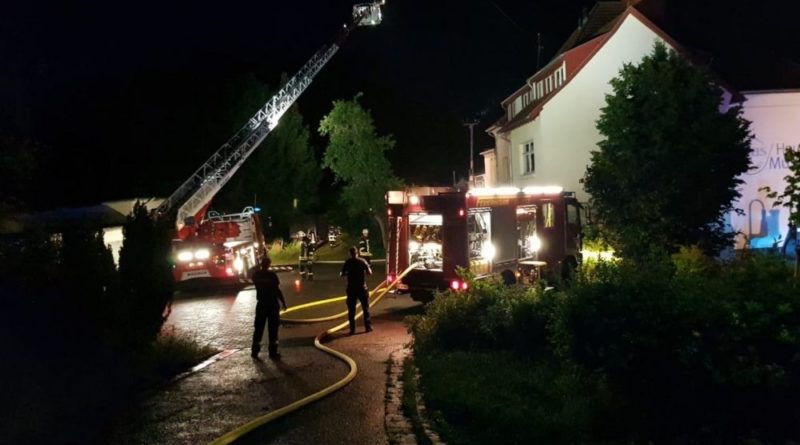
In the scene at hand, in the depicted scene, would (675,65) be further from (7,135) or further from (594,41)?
(7,135)

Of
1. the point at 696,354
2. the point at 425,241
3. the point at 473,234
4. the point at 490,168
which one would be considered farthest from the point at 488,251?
the point at 490,168

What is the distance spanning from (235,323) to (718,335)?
36.0 feet

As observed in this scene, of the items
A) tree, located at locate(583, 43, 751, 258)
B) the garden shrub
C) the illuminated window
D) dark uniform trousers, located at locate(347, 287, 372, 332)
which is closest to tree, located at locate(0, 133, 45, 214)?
dark uniform trousers, located at locate(347, 287, 372, 332)

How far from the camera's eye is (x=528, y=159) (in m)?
32.3

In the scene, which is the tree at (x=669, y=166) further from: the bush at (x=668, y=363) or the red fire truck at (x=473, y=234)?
the bush at (x=668, y=363)

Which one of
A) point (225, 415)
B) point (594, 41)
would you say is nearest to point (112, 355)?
point (225, 415)

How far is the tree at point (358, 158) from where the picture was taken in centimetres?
4041

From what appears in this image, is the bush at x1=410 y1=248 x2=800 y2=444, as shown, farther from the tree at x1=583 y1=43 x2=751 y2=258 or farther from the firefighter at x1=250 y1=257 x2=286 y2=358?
the tree at x1=583 y1=43 x2=751 y2=258

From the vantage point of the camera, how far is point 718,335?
→ 22.8 ft

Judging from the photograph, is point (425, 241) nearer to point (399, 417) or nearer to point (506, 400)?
point (506, 400)

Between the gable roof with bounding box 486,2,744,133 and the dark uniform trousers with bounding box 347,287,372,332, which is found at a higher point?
the gable roof with bounding box 486,2,744,133

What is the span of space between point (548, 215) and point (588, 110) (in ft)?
34.3

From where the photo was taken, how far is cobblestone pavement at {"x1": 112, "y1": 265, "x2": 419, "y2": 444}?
754 centimetres

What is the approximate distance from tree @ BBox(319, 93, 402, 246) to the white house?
7949 millimetres
